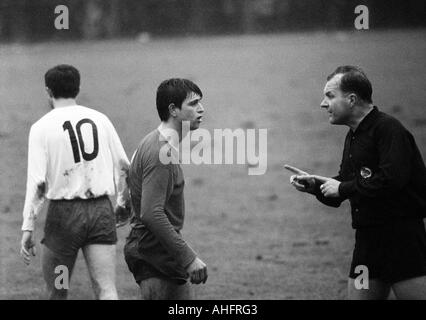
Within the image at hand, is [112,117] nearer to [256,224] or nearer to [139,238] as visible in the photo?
[256,224]

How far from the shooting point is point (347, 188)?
13.5ft

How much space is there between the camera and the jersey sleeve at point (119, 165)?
15.2 feet

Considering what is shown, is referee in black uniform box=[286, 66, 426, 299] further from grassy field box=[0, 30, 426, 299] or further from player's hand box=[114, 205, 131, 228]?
grassy field box=[0, 30, 426, 299]

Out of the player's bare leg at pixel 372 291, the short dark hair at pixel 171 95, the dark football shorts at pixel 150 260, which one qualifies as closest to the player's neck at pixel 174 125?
the short dark hair at pixel 171 95

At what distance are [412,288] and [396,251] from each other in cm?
18

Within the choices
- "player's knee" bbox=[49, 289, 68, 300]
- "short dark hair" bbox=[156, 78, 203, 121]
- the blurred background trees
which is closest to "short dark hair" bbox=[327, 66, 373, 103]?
"short dark hair" bbox=[156, 78, 203, 121]

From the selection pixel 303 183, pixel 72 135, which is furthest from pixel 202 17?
pixel 303 183

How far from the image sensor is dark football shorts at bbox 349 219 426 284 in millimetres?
4043

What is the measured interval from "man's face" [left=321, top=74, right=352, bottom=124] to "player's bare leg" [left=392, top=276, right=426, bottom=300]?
82cm

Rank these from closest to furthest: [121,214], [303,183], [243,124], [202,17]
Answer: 1. [303,183]
2. [121,214]
3. [243,124]
4. [202,17]

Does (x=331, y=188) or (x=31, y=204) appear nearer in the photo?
(x=331, y=188)

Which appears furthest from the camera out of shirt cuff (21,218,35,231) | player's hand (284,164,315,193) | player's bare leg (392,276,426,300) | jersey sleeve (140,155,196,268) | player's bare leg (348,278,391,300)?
shirt cuff (21,218,35,231)

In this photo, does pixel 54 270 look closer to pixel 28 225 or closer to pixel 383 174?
pixel 28 225

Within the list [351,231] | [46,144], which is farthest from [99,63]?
[46,144]
